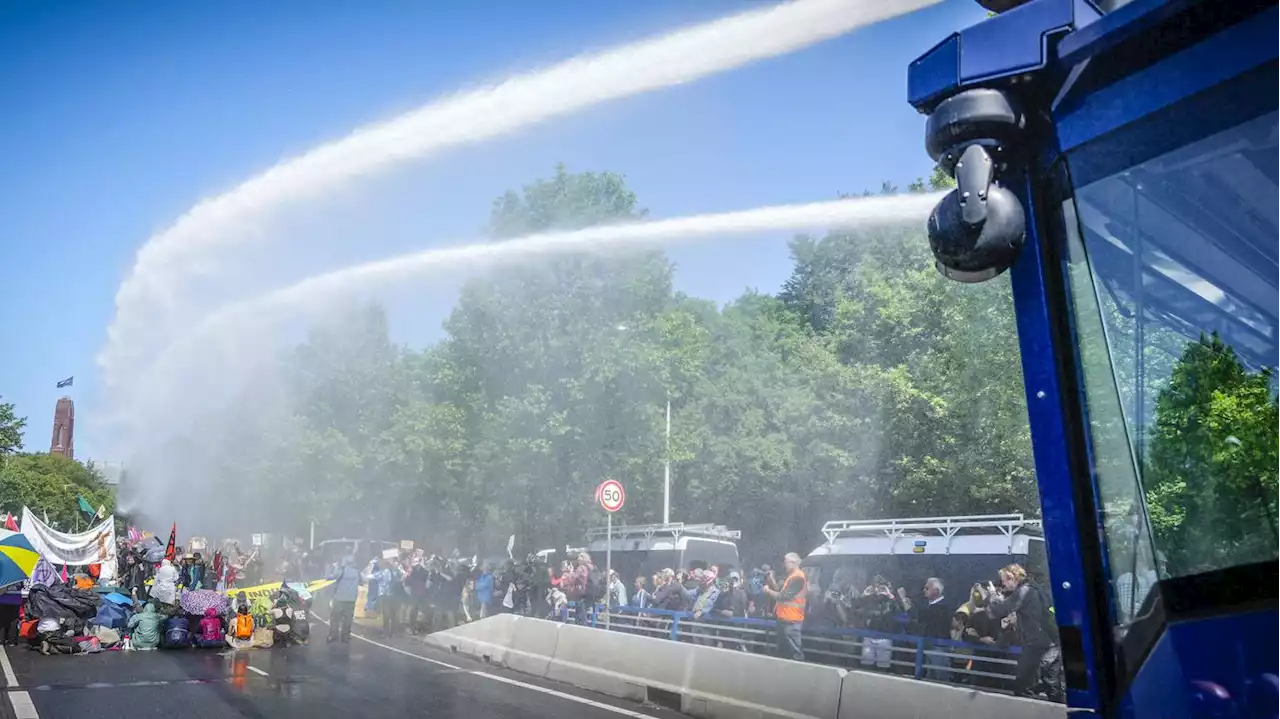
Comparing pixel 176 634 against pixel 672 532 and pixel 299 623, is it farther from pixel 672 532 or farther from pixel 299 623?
pixel 672 532

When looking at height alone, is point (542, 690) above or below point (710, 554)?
below

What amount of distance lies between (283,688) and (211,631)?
5.15m

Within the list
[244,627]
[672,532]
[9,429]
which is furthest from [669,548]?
[9,429]

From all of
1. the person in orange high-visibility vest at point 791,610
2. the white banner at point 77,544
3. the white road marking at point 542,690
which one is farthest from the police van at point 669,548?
the white banner at point 77,544

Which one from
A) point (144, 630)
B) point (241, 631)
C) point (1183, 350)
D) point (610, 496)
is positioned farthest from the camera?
point (610, 496)

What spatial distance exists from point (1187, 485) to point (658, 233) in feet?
44.0

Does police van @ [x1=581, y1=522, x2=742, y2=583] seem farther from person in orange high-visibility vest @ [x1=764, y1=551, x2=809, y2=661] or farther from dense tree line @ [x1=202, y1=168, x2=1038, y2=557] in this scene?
person in orange high-visibility vest @ [x1=764, y1=551, x2=809, y2=661]

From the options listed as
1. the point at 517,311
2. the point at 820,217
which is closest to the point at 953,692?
the point at 820,217

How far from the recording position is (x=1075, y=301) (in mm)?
2865

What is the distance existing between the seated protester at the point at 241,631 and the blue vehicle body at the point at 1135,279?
1466cm

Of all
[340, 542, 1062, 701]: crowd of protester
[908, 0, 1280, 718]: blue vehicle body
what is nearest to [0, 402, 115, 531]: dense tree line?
[340, 542, 1062, 701]: crowd of protester

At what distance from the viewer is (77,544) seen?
21297 millimetres

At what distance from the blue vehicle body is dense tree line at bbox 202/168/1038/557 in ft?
46.7

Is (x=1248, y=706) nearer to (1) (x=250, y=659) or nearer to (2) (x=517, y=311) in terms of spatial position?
(1) (x=250, y=659)
